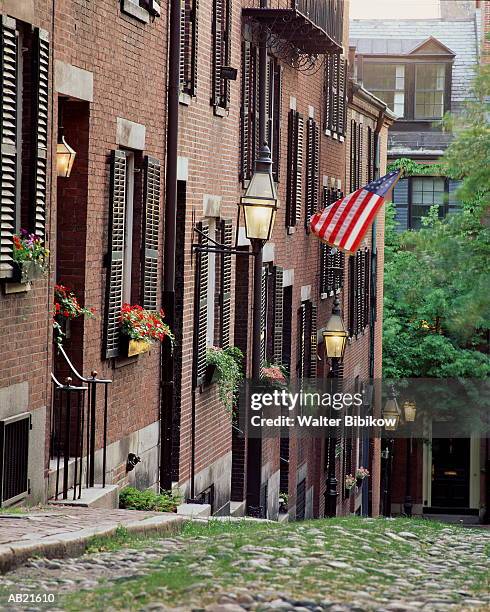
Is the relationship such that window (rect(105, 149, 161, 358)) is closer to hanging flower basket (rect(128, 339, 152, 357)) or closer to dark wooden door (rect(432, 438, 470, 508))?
hanging flower basket (rect(128, 339, 152, 357))

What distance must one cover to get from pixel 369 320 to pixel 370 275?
123 cm

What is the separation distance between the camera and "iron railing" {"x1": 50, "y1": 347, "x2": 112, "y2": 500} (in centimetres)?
1161

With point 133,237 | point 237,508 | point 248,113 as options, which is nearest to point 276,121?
point 248,113

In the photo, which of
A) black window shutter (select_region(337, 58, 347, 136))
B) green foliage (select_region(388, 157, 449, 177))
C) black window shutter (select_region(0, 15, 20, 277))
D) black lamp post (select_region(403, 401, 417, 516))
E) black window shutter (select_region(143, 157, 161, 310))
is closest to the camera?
black window shutter (select_region(0, 15, 20, 277))

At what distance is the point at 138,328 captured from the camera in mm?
13117

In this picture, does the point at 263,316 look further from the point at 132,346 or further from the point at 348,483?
the point at 348,483

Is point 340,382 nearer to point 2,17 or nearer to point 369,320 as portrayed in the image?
point 369,320

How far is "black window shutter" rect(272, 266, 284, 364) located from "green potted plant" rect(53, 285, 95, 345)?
1006 cm

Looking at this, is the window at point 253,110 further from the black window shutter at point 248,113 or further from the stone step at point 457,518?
the stone step at point 457,518

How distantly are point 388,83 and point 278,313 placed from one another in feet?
88.2

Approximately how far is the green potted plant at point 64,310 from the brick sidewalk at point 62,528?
5.13ft

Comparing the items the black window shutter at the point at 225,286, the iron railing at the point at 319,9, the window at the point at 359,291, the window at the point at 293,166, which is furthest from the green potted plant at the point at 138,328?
the window at the point at 359,291

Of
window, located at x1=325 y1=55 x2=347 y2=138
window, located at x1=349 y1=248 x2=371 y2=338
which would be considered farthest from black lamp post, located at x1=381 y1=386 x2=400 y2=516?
window, located at x1=325 y1=55 x2=347 y2=138

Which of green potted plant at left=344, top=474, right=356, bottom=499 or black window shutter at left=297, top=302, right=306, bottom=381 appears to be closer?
black window shutter at left=297, top=302, right=306, bottom=381
